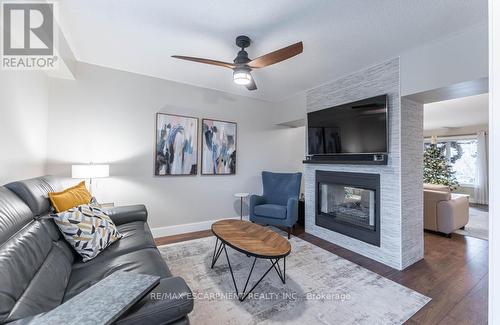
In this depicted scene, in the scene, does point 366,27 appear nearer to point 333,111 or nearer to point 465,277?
point 333,111

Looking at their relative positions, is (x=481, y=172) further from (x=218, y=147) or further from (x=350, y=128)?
(x=218, y=147)

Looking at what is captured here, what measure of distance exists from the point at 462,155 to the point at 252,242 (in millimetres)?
7802

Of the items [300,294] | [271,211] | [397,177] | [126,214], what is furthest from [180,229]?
[397,177]

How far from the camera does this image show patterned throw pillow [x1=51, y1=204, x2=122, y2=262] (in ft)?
5.16

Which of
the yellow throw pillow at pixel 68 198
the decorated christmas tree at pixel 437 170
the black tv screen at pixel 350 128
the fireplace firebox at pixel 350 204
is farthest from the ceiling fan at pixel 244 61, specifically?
the decorated christmas tree at pixel 437 170

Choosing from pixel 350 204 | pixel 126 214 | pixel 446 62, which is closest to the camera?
pixel 446 62

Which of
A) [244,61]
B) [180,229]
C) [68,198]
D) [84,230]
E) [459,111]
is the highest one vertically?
[459,111]

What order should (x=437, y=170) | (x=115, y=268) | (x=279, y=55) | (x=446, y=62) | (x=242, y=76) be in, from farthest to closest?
(x=437, y=170), (x=242, y=76), (x=446, y=62), (x=279, y=55), (x=115, y=268)

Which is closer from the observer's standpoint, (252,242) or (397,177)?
(252,242)

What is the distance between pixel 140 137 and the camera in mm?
3158

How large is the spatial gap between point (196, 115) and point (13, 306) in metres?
3.07

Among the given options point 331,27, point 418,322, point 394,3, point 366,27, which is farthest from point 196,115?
point 418,322

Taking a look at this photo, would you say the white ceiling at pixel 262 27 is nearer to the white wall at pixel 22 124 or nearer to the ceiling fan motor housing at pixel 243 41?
the ceiling fan motor housing at pixel 243 41

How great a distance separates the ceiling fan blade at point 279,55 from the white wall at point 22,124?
7.05 feet
